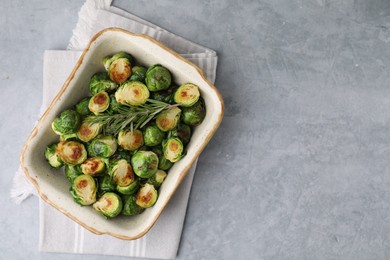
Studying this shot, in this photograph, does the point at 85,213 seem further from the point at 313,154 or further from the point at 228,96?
the point at 313,154

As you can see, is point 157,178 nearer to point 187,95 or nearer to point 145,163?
point 145,163

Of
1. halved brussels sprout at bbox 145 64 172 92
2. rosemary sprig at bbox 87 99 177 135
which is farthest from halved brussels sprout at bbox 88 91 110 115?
halved brussels sprout at bbox 145 64 172 92

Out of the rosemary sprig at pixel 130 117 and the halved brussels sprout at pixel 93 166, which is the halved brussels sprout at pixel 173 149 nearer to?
the rosemary sprig at pixel 130 117

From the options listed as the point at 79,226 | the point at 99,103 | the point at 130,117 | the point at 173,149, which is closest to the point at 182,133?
the point at 173,149

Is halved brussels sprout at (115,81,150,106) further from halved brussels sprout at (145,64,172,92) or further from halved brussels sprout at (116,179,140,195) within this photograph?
halved brussels sprout at (116,179,140,195)

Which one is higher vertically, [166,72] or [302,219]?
[166,72]

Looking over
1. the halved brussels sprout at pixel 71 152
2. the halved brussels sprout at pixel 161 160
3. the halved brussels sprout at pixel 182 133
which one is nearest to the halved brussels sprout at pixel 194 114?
the halved brussels sprout at pixel 182 133

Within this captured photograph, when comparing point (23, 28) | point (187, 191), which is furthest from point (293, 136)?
point (23, 28)
